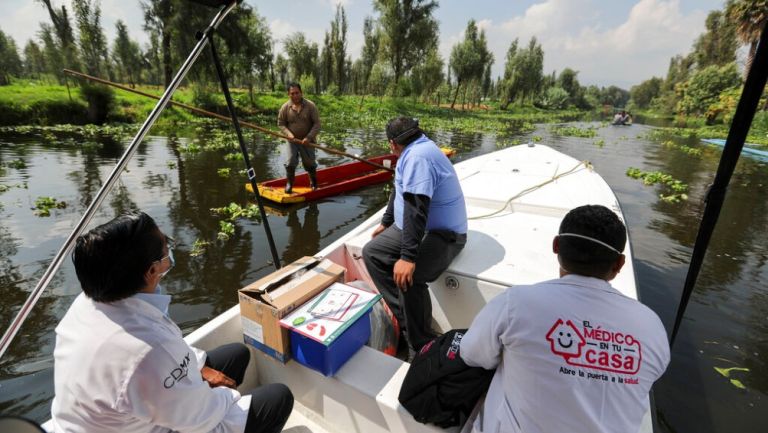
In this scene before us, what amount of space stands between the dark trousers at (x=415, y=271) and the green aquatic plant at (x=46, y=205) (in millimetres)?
7276

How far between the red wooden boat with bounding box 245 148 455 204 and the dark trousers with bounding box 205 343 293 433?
507cm

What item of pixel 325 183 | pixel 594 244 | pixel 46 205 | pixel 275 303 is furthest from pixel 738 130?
pixel 46 205

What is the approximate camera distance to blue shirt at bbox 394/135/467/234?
260 cm

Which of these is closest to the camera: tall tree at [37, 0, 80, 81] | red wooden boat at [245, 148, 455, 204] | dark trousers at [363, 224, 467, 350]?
dark trousers at [363, 224, 467, 350]

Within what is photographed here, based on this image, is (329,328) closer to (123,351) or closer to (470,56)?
(123,351)

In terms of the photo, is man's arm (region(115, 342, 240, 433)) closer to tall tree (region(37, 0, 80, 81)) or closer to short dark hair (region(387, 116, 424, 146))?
short dark hair (region(387, 116, 424, 146))

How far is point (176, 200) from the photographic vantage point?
7.47 metres

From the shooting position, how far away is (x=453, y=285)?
9.47ft

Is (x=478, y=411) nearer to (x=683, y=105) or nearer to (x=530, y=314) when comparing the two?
(x=530, y=314)

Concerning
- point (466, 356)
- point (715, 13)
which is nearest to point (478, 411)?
point (466, 356)

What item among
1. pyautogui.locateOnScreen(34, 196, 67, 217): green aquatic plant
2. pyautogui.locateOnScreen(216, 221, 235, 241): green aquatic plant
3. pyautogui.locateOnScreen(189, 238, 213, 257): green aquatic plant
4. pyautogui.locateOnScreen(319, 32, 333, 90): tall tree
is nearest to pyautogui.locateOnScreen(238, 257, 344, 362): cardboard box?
pyautogui.locateOnScreen(189, 238, 213, 257): green aquatic plant

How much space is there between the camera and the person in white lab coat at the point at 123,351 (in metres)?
1.17

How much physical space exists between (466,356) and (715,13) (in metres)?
66.3

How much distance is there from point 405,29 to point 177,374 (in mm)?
38213
